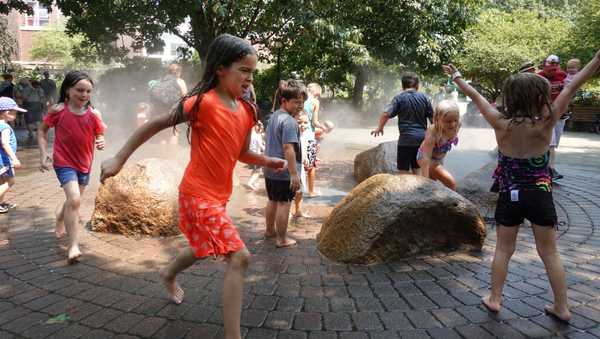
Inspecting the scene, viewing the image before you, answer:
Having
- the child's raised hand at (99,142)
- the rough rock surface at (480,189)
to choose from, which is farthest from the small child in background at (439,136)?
the child's raised hand at (99,142)

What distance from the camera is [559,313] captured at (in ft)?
10.2

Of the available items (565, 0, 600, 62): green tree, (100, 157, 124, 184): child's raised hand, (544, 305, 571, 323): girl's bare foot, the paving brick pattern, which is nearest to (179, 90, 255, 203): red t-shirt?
(100, 157, 124, 184): child's raised hand

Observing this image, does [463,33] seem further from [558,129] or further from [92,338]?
[92,338]

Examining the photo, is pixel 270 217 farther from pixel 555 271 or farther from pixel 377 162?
pixel 377 162

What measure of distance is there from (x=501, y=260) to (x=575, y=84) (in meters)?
1.26

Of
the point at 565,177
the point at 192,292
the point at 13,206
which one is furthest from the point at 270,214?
the point at 565,177

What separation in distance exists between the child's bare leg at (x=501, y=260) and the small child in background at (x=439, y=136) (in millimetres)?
1993

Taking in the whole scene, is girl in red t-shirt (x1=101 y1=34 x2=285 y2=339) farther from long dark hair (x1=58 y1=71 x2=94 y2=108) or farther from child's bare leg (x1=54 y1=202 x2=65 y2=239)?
child's bare leg (x1=54 y1=202 x2=65 y2=239)

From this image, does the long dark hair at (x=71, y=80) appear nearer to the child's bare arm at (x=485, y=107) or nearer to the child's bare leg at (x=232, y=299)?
the child's bare leg at (x=232, y=299)

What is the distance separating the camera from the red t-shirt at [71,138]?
14.5 feet

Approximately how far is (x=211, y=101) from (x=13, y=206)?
4.88 m

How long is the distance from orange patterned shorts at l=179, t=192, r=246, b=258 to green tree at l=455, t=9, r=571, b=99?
25370mm

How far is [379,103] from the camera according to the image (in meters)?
32.8

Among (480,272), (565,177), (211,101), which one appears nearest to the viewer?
(211,101)
